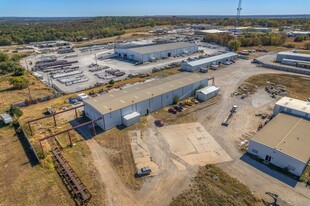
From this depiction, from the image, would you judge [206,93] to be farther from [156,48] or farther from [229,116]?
[156,48]

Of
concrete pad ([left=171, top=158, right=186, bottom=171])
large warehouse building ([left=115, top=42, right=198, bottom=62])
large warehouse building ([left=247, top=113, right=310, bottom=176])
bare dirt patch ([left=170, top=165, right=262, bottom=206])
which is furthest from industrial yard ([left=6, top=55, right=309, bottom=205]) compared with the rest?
large warehouse building ([left=115, top=42, right=198, bottom=62])

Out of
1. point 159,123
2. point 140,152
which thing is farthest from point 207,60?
point 140,152

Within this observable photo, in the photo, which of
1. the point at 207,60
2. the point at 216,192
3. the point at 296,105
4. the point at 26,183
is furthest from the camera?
the point at 207,60

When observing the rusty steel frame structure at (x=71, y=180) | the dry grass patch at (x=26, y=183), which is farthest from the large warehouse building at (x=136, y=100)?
the dry grass patch at (x=26, y=183)

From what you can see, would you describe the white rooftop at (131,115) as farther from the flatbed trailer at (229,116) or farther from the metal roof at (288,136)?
the metal roof at (288,136)

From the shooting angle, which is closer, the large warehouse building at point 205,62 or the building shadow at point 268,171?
the building shadow at point 268,171

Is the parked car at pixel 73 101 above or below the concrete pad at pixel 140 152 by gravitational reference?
above

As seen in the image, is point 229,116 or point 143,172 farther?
point 229,116

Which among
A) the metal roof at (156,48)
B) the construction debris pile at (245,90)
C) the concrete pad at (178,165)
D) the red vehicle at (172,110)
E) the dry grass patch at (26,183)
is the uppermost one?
the metal roof at (156,48)

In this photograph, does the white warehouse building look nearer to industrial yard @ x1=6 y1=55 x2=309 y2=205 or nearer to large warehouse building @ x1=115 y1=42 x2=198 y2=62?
industrial yard @ x1=6 y1=55 x2=309 y2=205
